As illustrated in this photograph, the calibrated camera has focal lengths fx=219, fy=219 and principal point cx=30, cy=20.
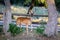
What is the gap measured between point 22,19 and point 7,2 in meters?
1.74

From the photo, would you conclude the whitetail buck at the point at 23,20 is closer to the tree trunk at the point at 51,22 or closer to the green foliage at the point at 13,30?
the green foliage at the point at 13,30

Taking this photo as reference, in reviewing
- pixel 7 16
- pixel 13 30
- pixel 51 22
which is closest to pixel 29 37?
pixel 13 30

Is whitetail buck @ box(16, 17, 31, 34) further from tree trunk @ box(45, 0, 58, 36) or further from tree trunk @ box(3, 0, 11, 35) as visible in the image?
tree trunk @ box(45, 0, 58, 36)

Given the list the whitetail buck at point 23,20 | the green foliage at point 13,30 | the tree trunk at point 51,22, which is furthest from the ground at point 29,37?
the whitetail buck at point 23,20

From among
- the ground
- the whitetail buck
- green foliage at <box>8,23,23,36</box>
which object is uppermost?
the whitetail buck

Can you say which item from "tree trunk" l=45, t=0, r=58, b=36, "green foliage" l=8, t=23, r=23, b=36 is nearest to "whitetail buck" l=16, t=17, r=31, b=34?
"green foliage" l=8, t=23, r=23, b=36

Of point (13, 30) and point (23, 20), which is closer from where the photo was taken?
A: point (13, 30)

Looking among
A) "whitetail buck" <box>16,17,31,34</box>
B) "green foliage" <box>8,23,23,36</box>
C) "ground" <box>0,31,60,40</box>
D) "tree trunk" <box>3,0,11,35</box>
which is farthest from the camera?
"whitetail buck" <box>16,17,31,34</box>

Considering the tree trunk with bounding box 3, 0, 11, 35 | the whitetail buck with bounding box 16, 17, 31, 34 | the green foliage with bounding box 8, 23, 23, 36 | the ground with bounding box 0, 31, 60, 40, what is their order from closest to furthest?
the ground with bounding box 0, 31, 60, 40
the green foliage with bounding box 8, 23, 23, 36
the tree trunk with bounding box 3, 0, 11, 35
the whitetail buck with bounding box 16, 17, 31, 34

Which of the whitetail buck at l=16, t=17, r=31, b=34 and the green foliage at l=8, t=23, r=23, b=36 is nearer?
the green foliage at l=8, t=23, r=23, b=36

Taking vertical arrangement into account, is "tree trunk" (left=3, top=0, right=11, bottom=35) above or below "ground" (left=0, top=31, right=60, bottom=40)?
above

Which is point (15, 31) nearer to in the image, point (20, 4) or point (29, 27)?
point (29, 27)

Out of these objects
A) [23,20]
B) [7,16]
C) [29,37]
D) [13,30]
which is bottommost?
[29,37]

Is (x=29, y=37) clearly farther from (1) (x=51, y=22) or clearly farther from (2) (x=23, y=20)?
(2) (x=23, y=20)
